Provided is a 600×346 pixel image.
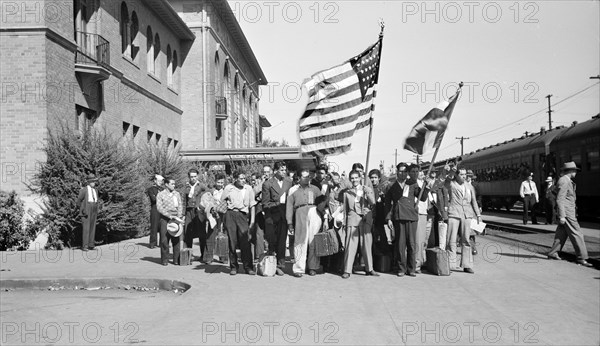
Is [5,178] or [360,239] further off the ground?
[5,178]

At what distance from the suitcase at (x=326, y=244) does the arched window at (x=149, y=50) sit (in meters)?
19.6

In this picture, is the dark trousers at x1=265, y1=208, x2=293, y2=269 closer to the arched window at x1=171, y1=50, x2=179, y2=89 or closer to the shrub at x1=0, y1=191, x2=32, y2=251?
the shrub at x1=0, y1=191, x2=32, y2=251

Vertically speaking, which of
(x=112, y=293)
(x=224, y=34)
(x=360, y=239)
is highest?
(x=224, y=34)

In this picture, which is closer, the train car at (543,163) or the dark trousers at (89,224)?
the dark trousers at (89,224)

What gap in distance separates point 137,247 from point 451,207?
8.55m

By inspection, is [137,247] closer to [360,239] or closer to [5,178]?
[5,178]

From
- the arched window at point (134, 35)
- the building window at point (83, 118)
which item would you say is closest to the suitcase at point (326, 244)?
the building window at point (83, 118)

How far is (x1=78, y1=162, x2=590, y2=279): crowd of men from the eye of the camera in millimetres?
10695

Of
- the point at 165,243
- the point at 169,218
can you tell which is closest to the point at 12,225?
the point at 165,243

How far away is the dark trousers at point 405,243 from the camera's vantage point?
10.6m

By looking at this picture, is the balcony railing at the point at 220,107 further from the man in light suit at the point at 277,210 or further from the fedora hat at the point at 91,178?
the man in light suit at the point at 277,210

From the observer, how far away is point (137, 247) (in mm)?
15945

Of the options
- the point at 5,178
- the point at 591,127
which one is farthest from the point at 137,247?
the point at 591,127

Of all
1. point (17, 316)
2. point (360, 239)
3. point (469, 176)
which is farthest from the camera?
point (469, 176)
